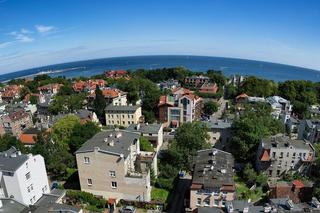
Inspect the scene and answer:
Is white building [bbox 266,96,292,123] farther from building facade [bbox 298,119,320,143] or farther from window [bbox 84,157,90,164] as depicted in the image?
window [bbox 84,157,90,164]

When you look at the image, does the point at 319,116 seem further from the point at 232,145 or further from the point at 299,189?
the point at 299,189

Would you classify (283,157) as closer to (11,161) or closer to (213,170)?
(213,170)

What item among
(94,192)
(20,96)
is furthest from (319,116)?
(20,96)

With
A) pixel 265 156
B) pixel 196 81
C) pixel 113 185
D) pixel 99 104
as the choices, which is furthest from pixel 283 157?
pixel 196 81

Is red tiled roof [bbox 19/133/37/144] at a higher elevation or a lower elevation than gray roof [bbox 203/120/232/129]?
lower

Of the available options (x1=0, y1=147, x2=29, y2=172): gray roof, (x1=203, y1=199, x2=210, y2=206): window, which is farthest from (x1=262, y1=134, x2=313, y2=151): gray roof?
(x1=0, y1=147, x2=29, y2=172): gray roof

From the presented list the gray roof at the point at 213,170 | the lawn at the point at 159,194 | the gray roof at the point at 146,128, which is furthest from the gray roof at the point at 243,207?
the gray roof at the point at 146,128

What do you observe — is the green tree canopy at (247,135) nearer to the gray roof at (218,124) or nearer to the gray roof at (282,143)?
the gray roof at (282,143)
